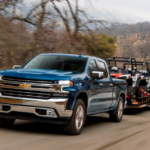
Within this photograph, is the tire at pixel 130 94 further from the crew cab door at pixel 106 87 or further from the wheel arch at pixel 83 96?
the wheel arch at pixel 83 96

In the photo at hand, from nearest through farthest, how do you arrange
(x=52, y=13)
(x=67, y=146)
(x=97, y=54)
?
(x=67, y=146), (x=52, y=13), (x=97, y=54)

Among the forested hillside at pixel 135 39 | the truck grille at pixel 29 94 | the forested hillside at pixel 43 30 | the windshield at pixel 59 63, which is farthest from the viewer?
the forested hillside at pixel 135 39

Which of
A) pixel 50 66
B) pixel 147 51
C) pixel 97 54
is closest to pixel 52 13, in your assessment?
pixel 97 54

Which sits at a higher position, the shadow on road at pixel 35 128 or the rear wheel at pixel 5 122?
the rear wheel at pixel 5 122

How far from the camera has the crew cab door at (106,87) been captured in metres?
8.40

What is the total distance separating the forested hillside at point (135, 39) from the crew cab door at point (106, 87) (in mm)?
82766

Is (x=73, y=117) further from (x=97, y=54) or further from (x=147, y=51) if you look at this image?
(x=147, y=51)

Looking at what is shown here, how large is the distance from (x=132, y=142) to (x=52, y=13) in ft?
57.3

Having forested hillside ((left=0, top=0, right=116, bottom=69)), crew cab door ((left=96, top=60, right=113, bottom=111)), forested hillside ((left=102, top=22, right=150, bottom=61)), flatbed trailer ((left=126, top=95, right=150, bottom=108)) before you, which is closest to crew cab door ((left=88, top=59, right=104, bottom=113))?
crew cab door ((left=96, top=60, right=113, bottom=111))

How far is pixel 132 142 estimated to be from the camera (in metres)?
6.45

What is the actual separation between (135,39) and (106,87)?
126m

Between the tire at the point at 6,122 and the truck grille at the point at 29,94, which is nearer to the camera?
the truck grille at the point at 29,94

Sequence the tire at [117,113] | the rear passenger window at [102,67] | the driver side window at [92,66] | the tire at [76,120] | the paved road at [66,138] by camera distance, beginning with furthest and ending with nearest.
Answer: the tire at [117,113], the rear passenger window at [102,67], the driver side window at [92,66], the tire at [76,120], the paved road at [66,138]

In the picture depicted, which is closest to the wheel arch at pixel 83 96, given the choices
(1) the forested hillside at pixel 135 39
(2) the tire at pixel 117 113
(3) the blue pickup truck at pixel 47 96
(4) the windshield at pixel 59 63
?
(3) the blue pickup truck at pixel 47 96
